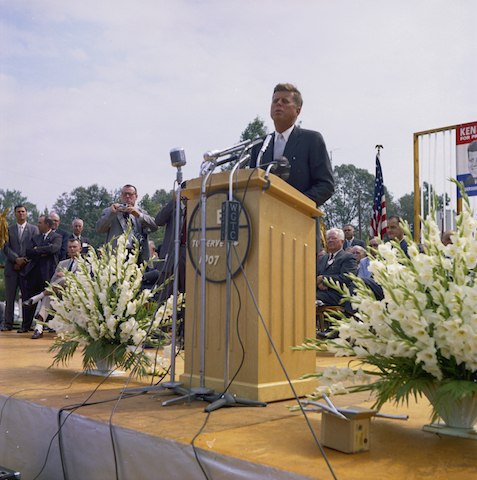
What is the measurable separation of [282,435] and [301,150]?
1681 millimetres

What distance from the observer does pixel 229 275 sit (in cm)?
235

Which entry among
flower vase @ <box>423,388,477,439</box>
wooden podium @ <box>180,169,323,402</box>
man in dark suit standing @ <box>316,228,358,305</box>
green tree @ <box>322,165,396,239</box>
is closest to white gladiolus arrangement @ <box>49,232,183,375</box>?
wooden podium @ <box>180,169,323,402</box>

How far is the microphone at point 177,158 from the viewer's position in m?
2.52

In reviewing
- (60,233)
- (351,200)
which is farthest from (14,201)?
(60,233)

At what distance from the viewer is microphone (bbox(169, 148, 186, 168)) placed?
252cm

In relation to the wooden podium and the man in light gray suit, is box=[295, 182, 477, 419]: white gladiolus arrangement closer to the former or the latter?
the wooden podium

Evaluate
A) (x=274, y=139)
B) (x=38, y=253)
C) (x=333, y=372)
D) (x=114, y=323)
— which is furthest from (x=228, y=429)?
(x=38, y=253)

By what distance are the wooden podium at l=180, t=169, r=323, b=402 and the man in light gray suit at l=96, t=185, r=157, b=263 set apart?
2108 mm

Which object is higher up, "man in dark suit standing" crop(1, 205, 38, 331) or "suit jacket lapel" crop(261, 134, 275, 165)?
"suit jacket lapel" crop(261, 134, 275, 165)

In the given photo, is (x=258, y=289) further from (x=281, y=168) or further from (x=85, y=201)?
(x=85, y=201)

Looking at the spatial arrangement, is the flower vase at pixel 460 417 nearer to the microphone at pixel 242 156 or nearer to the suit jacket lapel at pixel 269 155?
the microphone at pixel 242 156

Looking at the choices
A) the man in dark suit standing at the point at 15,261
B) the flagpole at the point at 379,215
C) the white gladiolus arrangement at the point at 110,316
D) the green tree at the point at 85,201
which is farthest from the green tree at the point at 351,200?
the white gladiolus arrangement at the point at 110,316

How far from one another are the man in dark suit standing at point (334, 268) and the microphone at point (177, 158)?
2960mm

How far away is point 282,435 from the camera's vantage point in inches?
70.6
